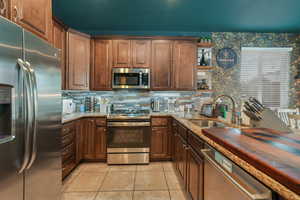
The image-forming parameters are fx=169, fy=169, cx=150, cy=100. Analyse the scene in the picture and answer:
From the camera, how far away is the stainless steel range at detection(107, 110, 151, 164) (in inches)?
119

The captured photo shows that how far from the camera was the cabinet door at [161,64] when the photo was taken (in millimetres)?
3393

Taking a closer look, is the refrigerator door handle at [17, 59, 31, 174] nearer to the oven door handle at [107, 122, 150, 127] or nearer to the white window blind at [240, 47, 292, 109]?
the oven door handle at [107, 122, 150, 127]

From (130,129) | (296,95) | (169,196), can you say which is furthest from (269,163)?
(296,95)

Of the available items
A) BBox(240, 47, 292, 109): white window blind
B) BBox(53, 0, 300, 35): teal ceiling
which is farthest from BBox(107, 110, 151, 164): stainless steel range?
BBox(240, 47, 292, 109): white window blind

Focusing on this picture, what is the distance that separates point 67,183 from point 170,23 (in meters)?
3.25

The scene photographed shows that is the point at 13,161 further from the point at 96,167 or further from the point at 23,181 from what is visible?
the point at 96,167

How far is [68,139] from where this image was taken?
2.53m

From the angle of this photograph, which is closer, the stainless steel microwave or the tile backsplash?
the stainless steel microwave

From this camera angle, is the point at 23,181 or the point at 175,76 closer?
the point at 23,181

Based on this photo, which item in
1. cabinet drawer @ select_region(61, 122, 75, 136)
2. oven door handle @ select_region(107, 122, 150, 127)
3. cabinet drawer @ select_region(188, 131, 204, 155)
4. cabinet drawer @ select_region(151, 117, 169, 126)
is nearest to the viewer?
cabinet drawer @ select_region(188, 131, 204, 155)

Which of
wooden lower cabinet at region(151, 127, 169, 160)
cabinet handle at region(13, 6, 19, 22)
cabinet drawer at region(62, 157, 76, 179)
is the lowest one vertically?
cabinet drawer at region(62, 157, 76, 179)

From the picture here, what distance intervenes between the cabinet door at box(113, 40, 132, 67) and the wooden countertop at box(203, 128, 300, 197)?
8.14ft

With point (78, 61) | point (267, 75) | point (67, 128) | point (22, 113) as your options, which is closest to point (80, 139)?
point (67, 128)

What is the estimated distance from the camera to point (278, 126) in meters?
1.54
